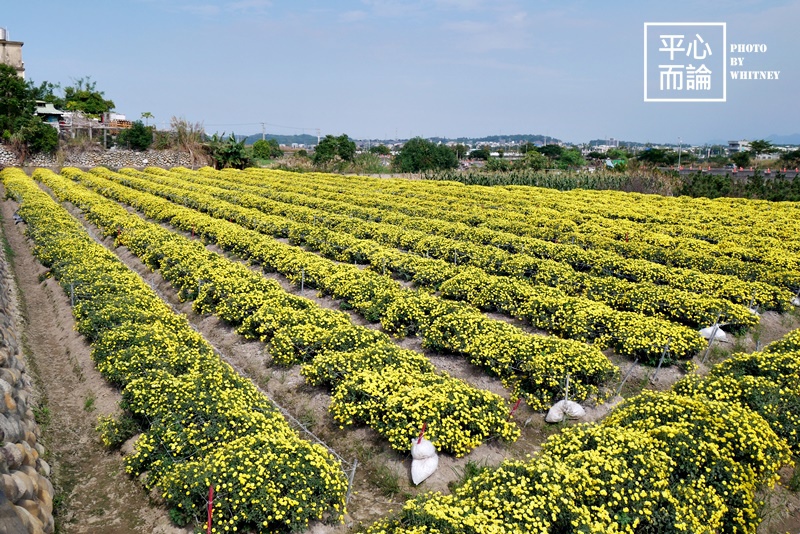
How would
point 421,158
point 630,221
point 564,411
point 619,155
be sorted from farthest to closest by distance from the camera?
point 619,155 < point 421,158 < point 630,221 < point 564,411

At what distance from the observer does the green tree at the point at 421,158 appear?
226 feet

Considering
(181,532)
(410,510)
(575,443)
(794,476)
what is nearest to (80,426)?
(181,532)

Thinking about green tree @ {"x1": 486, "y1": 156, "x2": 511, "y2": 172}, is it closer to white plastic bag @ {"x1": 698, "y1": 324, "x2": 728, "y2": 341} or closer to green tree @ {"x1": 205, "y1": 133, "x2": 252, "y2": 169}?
green tree @ {"x1": 205, "y1": 133, "x2": 252, "y2": 169}

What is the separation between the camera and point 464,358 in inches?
447

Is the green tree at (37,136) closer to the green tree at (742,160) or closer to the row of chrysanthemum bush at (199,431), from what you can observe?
the row of chrysanthemum bush at (199,431)

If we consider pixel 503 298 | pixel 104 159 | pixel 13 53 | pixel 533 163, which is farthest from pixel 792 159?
pixel 13 53

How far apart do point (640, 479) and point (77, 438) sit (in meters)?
8.82

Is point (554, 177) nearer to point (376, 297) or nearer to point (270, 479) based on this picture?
point (376, 297)

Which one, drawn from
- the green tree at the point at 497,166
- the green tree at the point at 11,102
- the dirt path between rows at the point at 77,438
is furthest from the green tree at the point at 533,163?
the dirt path between rows at the point at 77,438

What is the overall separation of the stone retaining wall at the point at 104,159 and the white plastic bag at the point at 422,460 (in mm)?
56538

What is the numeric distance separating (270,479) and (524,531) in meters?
3.03

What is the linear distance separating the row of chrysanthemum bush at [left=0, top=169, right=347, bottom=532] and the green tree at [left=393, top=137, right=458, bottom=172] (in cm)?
5861

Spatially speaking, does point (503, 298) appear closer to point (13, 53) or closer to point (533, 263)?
→ point (533, 263)

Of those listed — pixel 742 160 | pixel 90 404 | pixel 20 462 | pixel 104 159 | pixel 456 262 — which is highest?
pixel 104 159
